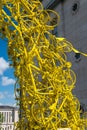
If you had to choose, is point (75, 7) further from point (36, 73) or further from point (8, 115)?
point (8, 115)

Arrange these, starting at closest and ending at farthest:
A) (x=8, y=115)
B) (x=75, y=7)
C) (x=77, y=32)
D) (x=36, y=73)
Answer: (x=36, y=73) < (x=77, y=32) < (x=75, y=7) < (x=8, y=115)

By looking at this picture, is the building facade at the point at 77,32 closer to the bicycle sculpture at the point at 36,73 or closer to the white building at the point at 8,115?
the bicycle sculpture at the point at 36,73

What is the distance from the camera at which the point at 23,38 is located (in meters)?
4.96

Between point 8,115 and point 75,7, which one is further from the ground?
point 8,115

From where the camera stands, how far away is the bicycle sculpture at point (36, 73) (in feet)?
15.6

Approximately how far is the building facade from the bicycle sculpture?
1908 cm

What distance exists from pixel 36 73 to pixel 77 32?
848 inches

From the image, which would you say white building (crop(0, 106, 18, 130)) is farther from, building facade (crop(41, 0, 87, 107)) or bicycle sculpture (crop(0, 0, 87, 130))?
bicycle sculpture (crop(0, 0, 87, 130))

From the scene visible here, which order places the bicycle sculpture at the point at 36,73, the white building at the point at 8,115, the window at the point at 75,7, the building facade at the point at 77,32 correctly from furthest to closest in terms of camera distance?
the white building at the point at 8,115, the window at the point at 75,7, the building facade at the point at 77,32, the bicycle sculpture at the point at 36,73

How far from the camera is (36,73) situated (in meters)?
5.29

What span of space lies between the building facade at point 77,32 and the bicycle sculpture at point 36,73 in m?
19.1

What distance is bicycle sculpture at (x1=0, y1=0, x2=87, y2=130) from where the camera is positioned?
4746mm

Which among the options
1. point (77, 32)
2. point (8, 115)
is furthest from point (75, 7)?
point (8, 115)

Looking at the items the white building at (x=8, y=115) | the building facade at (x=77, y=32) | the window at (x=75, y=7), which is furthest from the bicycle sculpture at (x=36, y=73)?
the white building at (x=8, y=115)
